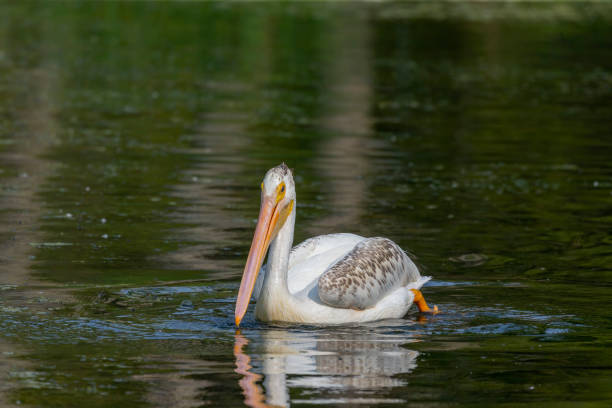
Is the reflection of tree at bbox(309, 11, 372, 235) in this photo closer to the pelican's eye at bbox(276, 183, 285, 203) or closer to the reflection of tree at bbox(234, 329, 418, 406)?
the pelican's eye at bbox(276, 183, 285, 203)

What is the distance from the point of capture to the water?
8.40 metres

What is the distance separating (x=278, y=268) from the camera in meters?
9.68

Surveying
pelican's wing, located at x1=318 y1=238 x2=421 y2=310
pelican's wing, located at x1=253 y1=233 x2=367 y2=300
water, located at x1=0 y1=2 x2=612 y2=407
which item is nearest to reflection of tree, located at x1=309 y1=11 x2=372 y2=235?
water, located at x1=0 y1=2 x2=612 y2=407

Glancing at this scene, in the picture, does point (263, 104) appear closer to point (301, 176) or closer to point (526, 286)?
point (301, 176)

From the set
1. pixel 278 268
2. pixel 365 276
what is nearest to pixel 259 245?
pixel 278 268

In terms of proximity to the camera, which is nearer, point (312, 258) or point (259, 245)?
point (259, 245)

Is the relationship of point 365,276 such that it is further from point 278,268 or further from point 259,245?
point 259,245

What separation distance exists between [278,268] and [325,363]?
4.12ft

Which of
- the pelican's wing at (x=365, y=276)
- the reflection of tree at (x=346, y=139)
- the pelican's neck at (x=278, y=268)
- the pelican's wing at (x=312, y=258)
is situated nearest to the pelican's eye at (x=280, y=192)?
the pelican's neck at (x=278, y=268)

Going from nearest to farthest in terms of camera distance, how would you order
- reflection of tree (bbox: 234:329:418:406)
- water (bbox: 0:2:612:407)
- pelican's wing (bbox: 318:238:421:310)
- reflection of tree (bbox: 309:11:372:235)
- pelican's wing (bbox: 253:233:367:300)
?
reflection of tree (bbox: 234:329:418:406), water (bbox: 0:2:612:407), pelican's wing (bbox: 318:238:421:310), pelican's wing (bbox: 253:233:367:300), reflection of tree (bbox: 309:11:372:235)

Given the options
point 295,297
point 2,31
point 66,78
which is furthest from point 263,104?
point 2,31

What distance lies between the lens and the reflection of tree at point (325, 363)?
7.94m

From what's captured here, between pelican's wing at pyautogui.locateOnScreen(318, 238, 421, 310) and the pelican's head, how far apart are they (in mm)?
484

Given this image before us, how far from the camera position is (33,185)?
16.5 m
